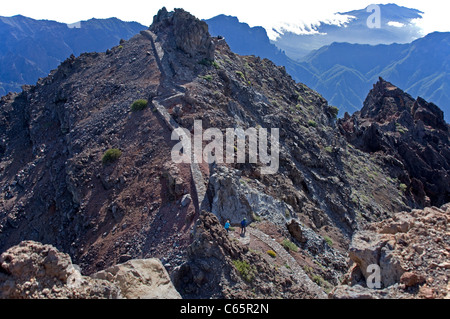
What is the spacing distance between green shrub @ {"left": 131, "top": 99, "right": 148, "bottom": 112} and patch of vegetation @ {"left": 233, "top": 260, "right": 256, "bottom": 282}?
76.0 feet

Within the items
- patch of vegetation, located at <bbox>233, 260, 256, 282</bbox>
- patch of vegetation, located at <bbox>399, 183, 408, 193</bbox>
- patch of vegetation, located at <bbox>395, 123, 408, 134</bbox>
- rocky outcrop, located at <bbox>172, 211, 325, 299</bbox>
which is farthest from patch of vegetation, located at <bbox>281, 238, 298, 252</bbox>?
patch of vegetation, located at <bbox>395, 123, 408, 134</bbox>

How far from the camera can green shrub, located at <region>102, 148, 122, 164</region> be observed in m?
28.6

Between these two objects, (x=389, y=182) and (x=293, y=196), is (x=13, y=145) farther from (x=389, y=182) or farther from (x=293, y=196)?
(x=389, y=182)

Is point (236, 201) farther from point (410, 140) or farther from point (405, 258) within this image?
point (410, 140)

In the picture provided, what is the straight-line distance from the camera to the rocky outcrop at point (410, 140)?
52.4 metres

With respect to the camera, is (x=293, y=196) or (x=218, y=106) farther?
(x=218, y=106)

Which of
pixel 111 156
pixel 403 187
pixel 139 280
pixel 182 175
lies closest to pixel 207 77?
pixel 111 156

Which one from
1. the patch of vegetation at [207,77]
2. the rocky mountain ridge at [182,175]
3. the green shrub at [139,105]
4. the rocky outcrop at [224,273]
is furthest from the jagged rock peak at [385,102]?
the rocky outcrop at [224,273]

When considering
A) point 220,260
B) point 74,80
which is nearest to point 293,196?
point 220,260

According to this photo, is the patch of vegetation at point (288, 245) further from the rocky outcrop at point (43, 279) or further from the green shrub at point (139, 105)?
the green shrub at point (139, 105)
